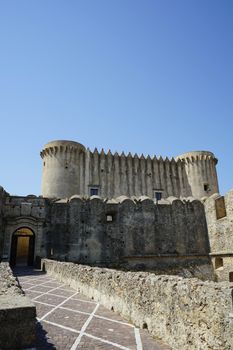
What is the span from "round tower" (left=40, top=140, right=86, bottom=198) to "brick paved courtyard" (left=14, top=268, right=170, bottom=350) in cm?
1807

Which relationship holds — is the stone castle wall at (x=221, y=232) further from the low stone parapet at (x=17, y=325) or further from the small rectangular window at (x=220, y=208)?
the low stone parapet at (x=17, y=325)

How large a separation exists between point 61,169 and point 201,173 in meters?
15.0

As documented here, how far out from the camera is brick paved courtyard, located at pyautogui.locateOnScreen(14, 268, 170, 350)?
12.5 ft

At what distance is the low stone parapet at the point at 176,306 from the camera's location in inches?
115

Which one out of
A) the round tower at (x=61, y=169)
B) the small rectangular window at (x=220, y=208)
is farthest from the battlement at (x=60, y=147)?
the small rectangular window at (x=220, y=208)

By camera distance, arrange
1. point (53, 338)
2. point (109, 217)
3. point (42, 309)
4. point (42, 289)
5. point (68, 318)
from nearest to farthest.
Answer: point (53, 338)
point (68, 318)
point (42, 309)
point (42, 289)
point (109, 217)

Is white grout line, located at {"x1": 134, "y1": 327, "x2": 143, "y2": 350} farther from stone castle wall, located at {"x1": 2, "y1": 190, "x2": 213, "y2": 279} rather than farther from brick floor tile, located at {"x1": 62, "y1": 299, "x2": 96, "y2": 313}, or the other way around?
stone castle wall, located at {"x1": 2, "y1": 190, "x2": 213, "y2": 279}

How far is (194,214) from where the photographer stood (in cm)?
1942

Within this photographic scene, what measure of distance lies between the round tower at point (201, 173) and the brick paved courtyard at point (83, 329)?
23.2m

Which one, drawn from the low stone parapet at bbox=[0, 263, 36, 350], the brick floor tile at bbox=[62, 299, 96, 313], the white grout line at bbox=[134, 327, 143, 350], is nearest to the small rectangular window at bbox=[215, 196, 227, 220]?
the brick floor tile at bbox=[62, 299, 96, 313]

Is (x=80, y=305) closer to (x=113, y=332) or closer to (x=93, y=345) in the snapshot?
(x=113, y=332)

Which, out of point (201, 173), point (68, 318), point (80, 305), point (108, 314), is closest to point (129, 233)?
point (80, 305)

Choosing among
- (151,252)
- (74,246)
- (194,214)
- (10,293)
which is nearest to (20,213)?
(74,246)

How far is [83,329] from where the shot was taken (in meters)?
4.50
